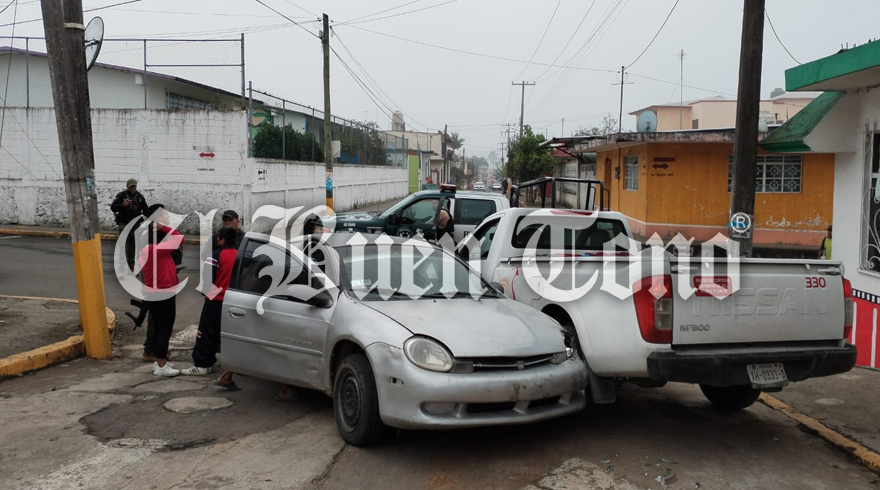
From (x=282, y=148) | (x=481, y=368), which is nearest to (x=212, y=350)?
(x=481, y=368)

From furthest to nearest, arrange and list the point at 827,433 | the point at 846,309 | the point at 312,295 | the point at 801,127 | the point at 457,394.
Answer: the point at 801,127 < the point at 827,433 < the point at 312,295 < the point at 846,309 < the point at 457,394

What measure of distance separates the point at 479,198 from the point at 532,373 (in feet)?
31.4

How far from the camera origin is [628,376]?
5.35 metres

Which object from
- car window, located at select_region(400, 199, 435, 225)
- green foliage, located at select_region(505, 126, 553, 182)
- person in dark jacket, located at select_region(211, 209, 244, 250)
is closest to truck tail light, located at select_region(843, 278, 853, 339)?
person in dark jacket, located at select_region(211, 209, 244, 250)

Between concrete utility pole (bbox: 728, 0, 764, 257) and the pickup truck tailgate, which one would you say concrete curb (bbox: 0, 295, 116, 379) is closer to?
the pickup truck tailgate

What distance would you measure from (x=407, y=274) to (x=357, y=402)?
140cm

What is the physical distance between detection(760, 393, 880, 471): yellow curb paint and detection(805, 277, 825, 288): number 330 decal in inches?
49.4

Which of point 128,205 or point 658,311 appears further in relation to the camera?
point 128,205

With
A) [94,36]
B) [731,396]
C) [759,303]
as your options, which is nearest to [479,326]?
[759,303]

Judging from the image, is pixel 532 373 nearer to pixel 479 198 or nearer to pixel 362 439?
pixel 362 439

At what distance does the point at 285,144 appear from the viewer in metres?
24.7

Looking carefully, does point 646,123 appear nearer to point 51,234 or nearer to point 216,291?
point 51,234

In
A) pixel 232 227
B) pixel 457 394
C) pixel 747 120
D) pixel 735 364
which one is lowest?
pixel 457 394

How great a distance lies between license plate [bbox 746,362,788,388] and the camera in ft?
17.1
